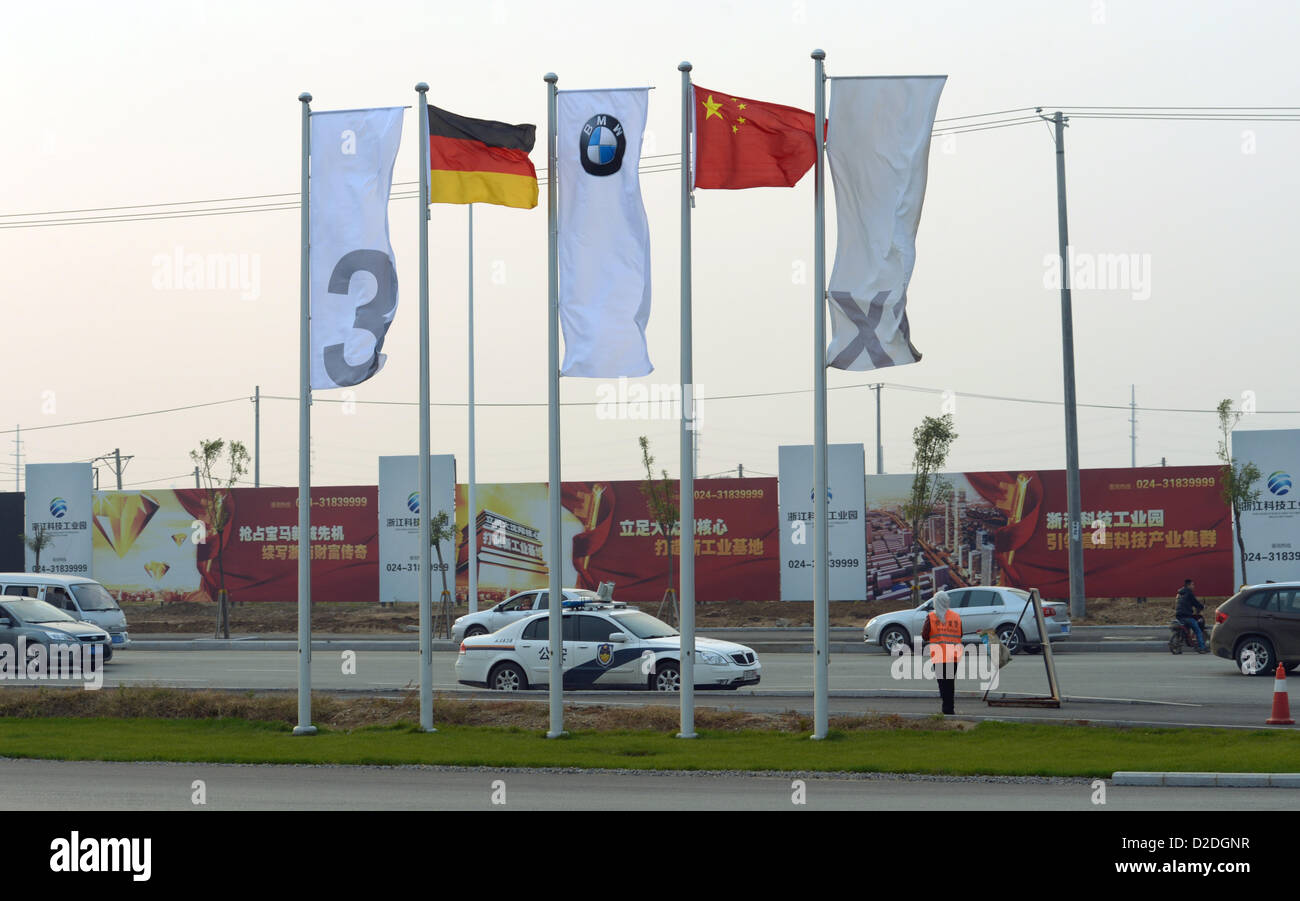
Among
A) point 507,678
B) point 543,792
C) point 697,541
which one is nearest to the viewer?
point 543,792

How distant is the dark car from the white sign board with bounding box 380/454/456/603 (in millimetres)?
27880

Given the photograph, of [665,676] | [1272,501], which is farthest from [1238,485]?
[665,676]

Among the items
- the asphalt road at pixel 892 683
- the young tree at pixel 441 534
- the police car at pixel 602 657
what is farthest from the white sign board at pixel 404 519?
the police car at pixel 602 657

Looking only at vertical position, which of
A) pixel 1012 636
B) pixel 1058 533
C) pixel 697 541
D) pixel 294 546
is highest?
pixel 1058 533

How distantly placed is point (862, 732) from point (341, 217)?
30.2 ft

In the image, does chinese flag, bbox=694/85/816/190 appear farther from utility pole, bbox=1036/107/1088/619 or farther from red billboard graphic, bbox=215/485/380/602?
red billboard graphic, bbox=215/485/380/602

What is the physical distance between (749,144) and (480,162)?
344cm

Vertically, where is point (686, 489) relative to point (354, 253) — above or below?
below

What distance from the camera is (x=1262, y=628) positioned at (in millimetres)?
23922

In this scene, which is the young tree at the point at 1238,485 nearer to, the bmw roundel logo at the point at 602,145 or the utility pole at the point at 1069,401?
the utility pole at the point at 1069,401

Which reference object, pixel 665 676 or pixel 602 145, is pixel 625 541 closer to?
pixel 665 676

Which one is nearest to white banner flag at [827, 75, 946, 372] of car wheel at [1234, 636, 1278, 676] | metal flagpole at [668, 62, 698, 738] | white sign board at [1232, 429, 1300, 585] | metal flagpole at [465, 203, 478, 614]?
metal flagpole at [668, 62, 698, 738]

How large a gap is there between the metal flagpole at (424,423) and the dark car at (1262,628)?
541 inches

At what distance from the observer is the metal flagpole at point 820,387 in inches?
648
